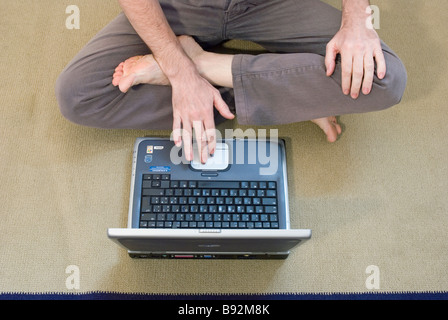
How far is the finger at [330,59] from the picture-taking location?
35.8 inches

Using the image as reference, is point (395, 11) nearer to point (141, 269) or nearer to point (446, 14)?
point (446, 14)

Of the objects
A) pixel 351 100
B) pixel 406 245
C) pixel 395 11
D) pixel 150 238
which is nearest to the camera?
pixel 150 238

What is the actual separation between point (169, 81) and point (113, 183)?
30 centimetres

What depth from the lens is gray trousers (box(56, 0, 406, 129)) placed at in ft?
3.06

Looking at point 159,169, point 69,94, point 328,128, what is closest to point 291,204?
point 328,128

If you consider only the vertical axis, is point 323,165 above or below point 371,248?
above

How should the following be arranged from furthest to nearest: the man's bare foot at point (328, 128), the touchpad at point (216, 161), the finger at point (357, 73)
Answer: the man's bare foot at point (328, 128), the touchpad at point (216, 161), the finger at point (357, 73)

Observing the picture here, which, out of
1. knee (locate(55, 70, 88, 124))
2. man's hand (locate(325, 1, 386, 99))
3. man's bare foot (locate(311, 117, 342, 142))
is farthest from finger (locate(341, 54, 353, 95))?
knee (locate(55, 70, 88, 124))

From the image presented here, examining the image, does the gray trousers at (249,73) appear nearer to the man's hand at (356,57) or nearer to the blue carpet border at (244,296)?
the man's hand at (356,57)

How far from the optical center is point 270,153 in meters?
1.03

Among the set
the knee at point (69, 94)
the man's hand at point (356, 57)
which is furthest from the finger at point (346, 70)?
the knee at point (69, 94)

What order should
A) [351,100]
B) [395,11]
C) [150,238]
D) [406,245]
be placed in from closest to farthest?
[150,238] < [351,100] < [406,245] < [395,11]

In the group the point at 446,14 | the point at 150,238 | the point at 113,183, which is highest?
the point at 446,14
